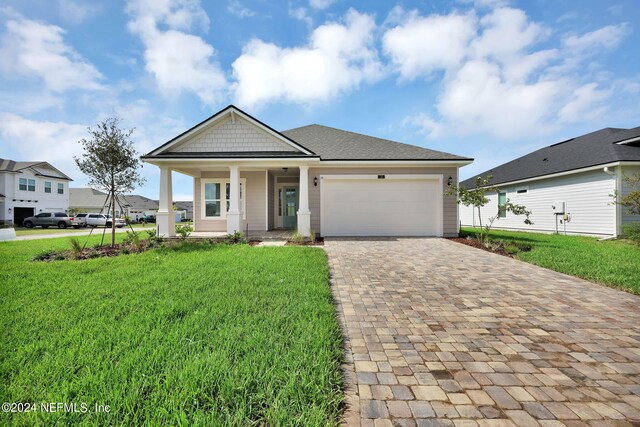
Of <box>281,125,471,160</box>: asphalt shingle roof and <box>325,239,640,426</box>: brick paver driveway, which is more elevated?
<box>281,125,471,160</box>: asphalt shingle roof

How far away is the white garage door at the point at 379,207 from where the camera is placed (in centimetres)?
1246

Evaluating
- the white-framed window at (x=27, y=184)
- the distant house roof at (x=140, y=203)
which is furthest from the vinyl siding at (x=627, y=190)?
the distant house roof at (x=140, y=203)

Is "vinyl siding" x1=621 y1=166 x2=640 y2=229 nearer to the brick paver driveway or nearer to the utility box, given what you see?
the utility box

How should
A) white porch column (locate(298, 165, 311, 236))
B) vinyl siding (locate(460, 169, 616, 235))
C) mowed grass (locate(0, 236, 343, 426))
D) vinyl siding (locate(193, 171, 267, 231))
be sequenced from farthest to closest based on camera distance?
1. vinyl siding (locate(193, 171, 267, 231))
2. vinyl siding (locate(460, 169, 616, 235))
3. white porch column (locate(298, 165, 311, 236))
4. mowed grass (locate(0, 236, 343, 426))

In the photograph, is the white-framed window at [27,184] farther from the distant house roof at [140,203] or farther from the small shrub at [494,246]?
the small shrub at [494,246]

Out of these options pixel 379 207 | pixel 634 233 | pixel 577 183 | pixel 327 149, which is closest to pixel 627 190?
pixel 577 183

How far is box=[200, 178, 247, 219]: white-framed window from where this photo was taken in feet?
44.8

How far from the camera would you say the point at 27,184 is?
1135 inches

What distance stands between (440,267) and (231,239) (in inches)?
288

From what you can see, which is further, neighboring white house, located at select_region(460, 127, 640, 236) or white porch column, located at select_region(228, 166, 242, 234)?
neighboring white house, located at select_region(460, 127, 640, 236)

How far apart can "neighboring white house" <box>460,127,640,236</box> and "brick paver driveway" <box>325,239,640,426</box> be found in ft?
36.0

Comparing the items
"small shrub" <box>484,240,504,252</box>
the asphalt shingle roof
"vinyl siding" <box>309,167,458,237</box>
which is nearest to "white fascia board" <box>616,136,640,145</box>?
the asphalt shingle roof

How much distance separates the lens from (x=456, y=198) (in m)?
12.0

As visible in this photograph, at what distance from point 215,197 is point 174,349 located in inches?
470
